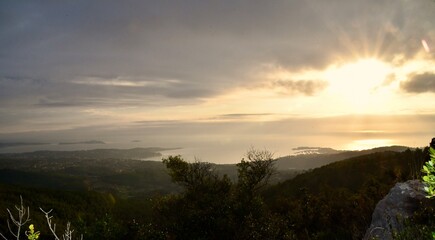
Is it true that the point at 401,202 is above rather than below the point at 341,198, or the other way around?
above

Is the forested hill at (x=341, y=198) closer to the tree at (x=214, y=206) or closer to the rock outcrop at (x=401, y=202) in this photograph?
the rock outcrop at (x=401, y=202)

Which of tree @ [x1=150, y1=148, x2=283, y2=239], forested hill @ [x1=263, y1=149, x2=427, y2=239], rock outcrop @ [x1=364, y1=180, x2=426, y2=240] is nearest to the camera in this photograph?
rock outcrop @ [x1=364, y1=180, x2=426, y2=240]

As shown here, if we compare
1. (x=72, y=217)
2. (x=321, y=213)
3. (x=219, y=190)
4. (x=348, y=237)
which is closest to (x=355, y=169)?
(x=321, y=213)

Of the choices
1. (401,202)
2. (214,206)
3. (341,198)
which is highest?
(401,202)

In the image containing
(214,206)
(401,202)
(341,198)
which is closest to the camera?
(401,202)

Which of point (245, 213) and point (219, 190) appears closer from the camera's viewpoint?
point (245, 213)

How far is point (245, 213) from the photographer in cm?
3938

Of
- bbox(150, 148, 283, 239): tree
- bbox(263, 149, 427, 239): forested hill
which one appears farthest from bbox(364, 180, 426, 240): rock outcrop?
bbox(150, 148, 283, 239): tree

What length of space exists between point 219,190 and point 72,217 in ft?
574

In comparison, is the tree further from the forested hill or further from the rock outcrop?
the rock outcrop

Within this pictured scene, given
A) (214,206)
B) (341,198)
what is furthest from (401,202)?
(341,198)

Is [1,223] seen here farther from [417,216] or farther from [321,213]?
[417,216]

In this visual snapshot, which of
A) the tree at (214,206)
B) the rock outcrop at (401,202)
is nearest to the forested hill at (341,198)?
the rock outcrop at (401,202)

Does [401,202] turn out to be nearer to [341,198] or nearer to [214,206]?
[214,206]
